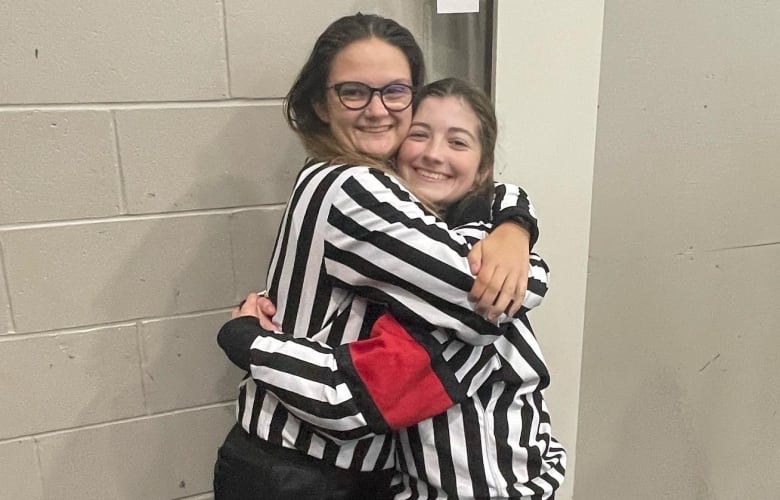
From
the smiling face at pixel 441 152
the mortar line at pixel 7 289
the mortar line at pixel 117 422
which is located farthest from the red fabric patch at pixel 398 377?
the mortar line at pixel 7 289

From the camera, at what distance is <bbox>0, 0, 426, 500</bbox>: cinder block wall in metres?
1.38

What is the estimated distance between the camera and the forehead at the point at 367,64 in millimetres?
1227

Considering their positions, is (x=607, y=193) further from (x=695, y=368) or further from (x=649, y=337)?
(x=695, y=368)

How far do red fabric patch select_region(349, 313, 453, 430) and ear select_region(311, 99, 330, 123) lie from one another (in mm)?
400

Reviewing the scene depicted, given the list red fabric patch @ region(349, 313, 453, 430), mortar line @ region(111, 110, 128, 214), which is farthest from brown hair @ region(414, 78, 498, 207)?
mortar line @ region(111, 110, 128, 214)

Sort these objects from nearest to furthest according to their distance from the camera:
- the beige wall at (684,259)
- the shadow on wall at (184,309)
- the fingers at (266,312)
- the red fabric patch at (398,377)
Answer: the red fabric patch at (398,377), the fingers at (266,312), the shadow on wall at (184,309), the beige wall at (684,259)

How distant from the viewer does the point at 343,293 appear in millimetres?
1154

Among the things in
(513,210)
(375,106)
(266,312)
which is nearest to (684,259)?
(513,210)

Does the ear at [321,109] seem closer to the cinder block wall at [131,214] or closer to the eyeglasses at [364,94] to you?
the eyeglasses at [364,94]

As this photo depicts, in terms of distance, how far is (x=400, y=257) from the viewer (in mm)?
1062

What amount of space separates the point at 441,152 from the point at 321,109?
0.74 feet

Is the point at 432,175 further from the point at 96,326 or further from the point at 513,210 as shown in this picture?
the point at 96,326

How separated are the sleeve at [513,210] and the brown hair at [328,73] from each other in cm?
22

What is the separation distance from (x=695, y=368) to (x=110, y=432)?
1464 mm
